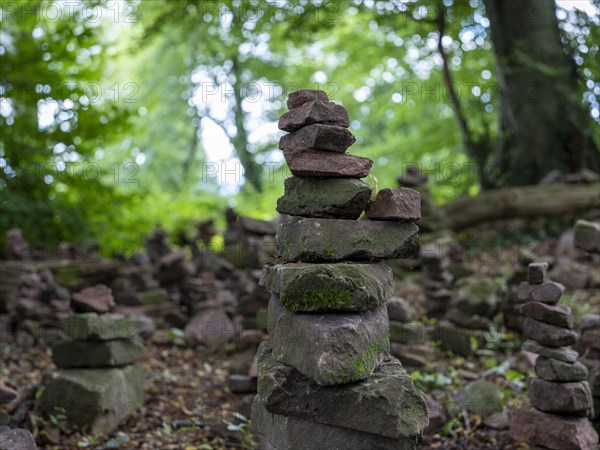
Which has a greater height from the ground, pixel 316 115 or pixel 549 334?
pixel 316 115

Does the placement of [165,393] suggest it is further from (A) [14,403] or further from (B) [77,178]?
(B) [77,178]

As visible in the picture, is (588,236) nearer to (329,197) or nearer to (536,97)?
(329,197)

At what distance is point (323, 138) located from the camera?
9.96 ft

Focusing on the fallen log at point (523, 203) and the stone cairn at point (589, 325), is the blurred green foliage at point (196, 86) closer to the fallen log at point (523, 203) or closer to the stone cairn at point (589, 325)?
the fallen log at point (523, 203)

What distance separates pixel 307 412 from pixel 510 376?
3.15m

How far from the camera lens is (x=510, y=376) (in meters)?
5.26

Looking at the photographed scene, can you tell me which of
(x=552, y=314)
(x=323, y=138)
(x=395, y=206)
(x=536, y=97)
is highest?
(x=536, y=97)

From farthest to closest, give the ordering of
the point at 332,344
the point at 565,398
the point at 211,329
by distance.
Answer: the point at 211,329 → the point at 565,398 → the point at 332,344

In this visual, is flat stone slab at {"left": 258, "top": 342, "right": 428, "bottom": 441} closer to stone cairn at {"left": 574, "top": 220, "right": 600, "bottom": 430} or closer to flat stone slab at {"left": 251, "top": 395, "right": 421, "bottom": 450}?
flat stone slab at {"left": 251, "top": 395, "right": 421, "bottom": 450}

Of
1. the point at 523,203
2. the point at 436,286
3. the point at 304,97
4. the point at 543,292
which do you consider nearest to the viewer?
the point at 304,97

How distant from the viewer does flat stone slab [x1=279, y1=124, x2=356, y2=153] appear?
3.02 m

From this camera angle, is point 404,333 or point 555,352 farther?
point 404,333

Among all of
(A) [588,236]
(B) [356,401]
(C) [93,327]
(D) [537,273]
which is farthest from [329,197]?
(C) [93,327]

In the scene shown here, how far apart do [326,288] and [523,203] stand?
8.56 meters
